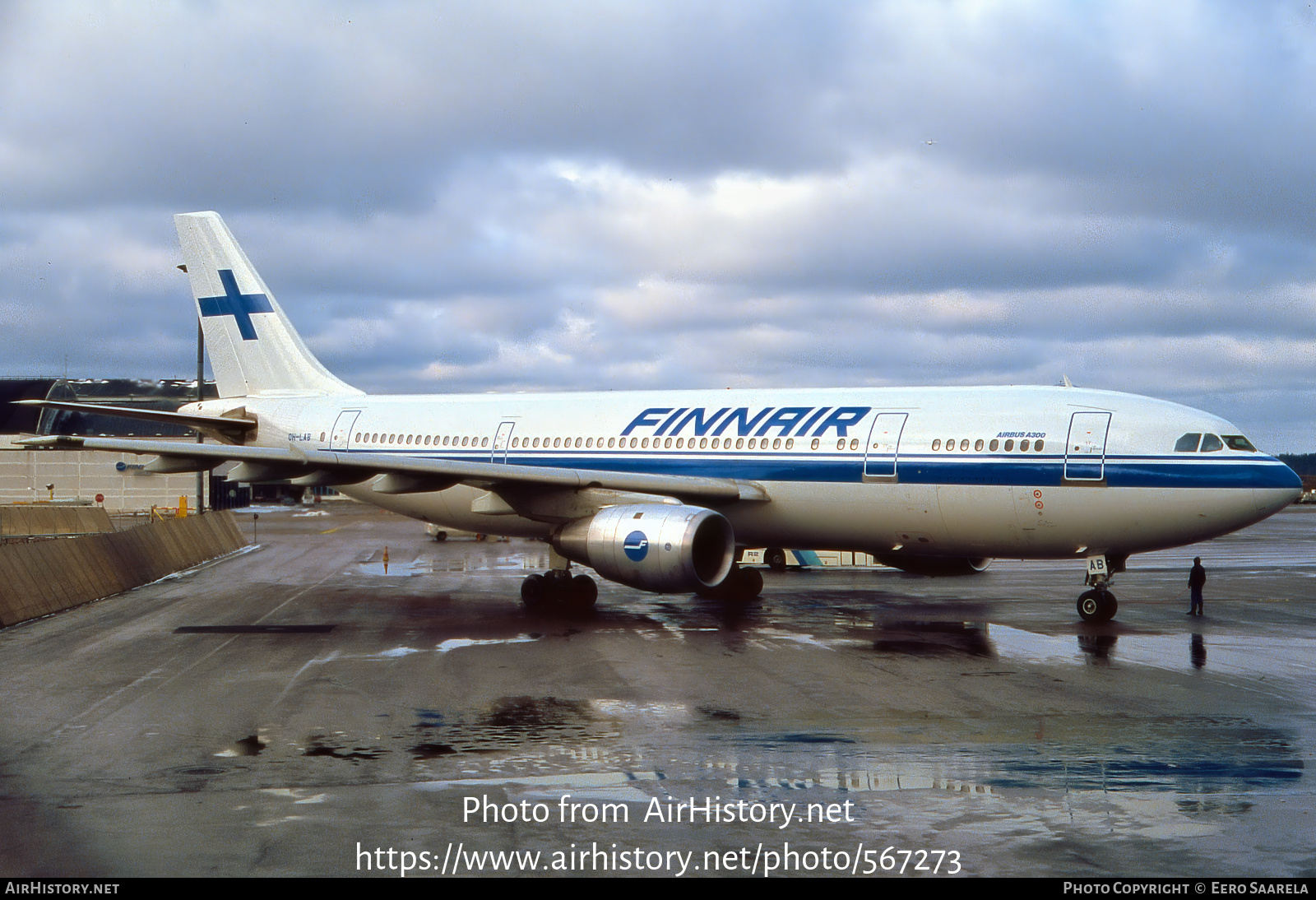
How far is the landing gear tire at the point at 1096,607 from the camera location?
890 inches

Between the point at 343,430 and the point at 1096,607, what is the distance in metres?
18.3

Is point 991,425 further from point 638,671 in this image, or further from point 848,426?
point 638,671

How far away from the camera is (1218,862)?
828 cm

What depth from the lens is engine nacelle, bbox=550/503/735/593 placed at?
21.1m

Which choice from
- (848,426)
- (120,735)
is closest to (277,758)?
(120,735)

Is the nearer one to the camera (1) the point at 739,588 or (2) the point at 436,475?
(2) the point at 436,475

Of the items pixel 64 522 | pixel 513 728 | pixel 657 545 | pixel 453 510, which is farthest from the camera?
pixel 64 522

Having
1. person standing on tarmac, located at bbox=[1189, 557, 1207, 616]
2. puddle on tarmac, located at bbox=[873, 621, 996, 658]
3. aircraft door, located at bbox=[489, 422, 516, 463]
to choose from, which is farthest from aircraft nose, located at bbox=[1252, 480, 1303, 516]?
aircraft door, located at bbox=[489, 422, 516, 463]

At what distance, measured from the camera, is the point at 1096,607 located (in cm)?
2259

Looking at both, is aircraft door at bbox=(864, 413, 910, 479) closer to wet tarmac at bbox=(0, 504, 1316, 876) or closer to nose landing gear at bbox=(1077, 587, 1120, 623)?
wet tarmac at bbox=(0, 504, 1316, 876)

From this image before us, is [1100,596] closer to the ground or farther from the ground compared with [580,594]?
farther from the ground

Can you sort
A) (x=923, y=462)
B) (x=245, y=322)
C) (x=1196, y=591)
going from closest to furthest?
(x=923, y=462)
(x=1196, y=591)
(x=245, y=322)

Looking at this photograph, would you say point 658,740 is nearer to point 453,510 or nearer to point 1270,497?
point 1270,497

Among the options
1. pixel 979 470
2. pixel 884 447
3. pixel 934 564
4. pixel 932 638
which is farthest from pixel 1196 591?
pixel 884 447
